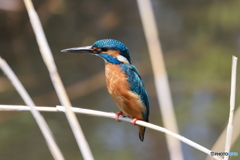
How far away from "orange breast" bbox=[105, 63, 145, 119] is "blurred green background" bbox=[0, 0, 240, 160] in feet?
5.53

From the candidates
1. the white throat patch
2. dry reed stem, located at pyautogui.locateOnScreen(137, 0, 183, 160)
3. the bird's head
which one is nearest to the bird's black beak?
the bird's head

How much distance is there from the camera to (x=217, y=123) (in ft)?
12.8

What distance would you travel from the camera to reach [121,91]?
1.80m

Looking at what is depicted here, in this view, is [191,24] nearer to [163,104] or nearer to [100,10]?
[100,10]

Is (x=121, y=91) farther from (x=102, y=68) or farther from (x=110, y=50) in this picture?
(x=102, y=68)

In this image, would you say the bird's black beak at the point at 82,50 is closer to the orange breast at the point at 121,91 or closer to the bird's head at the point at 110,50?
the bird's head at the point at 110,50

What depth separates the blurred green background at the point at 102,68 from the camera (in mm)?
3641

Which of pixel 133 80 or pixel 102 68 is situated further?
pixel 102 68

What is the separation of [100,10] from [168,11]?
1422mm

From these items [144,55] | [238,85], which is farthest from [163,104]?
[144,55]

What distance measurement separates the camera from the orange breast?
1805 mm

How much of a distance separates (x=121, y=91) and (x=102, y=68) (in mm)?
3238

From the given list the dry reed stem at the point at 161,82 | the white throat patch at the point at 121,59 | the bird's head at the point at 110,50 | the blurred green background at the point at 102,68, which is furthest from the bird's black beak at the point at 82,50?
the blurred green background at the point at 102,68

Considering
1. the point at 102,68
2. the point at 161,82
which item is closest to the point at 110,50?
the point at 161,82
